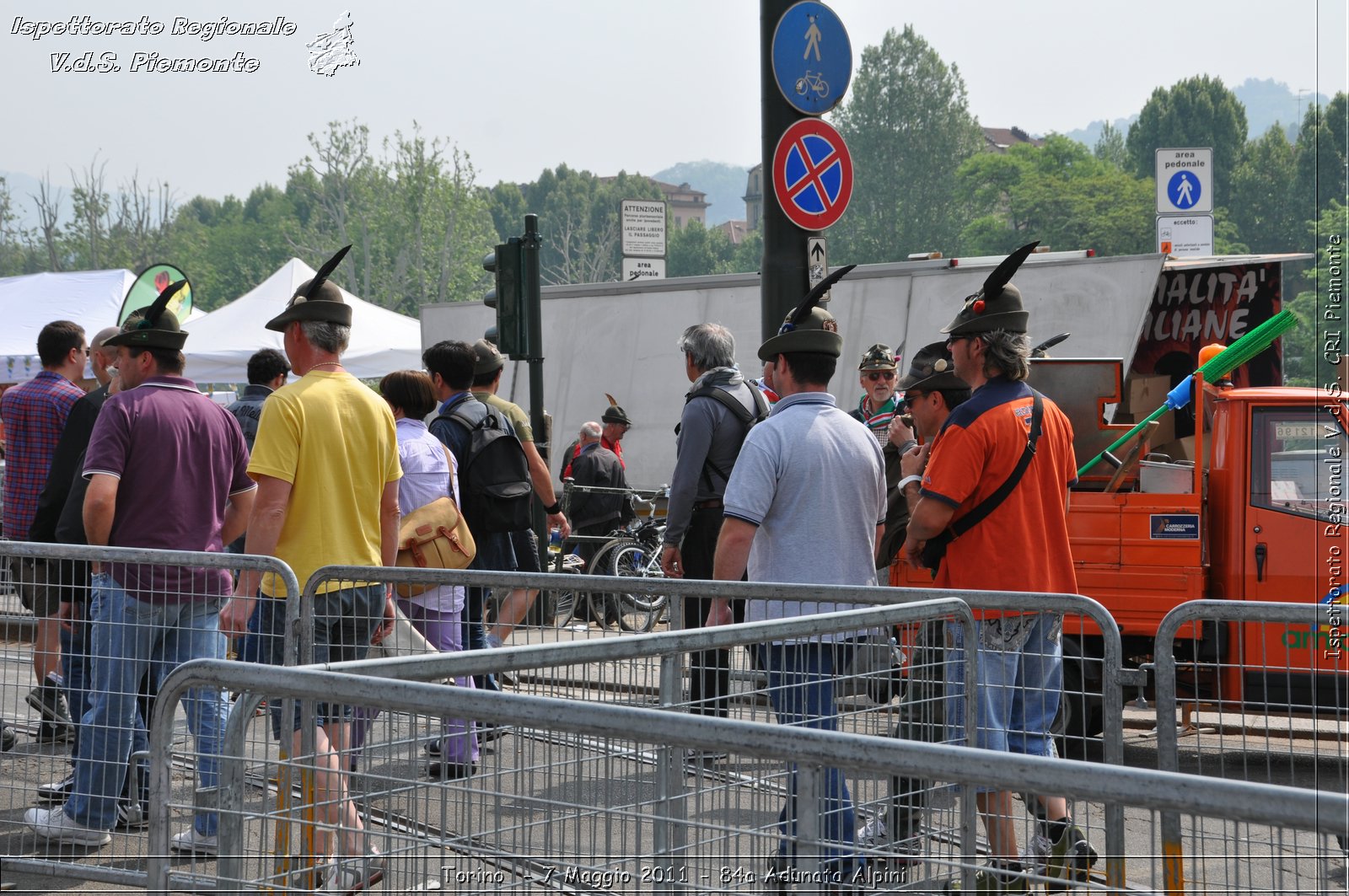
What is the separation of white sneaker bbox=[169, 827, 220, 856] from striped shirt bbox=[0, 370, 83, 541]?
4.75 metres

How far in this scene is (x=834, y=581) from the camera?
15.2ft

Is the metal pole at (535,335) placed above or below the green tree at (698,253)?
below

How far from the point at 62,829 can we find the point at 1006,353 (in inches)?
143

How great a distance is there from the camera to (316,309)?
509cm

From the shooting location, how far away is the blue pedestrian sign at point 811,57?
8.05m

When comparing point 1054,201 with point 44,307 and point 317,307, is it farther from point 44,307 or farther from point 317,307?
point 317,307

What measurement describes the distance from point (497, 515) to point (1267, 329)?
4.18m

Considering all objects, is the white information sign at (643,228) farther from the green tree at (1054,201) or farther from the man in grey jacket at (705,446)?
the green tree at (1054,201)

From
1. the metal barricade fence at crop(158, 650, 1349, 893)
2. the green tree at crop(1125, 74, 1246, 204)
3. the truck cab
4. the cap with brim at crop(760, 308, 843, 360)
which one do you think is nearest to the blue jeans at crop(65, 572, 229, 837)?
the metal barricade fence at crop(158, 650, 1349, 893)

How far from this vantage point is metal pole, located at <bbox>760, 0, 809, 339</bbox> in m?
8.07

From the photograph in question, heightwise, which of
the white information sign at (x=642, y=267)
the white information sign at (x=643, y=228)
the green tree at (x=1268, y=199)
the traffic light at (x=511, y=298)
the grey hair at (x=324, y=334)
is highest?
the green tree at (x=1268, y=199)

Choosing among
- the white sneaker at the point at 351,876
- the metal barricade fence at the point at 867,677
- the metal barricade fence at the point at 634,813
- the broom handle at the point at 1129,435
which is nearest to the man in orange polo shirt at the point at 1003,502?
the metal barricade fence at the point at 867,677

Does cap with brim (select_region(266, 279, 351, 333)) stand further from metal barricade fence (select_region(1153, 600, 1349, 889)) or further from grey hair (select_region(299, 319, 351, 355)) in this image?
metal barricade fence (select_region(1153, 600, 1349, 889))

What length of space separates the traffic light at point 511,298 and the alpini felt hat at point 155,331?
424cm
